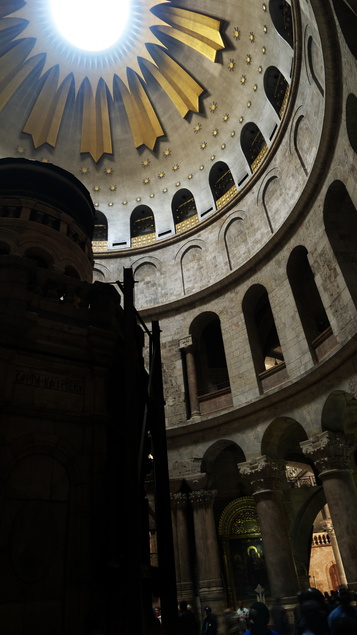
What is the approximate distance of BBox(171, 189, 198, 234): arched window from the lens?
797 inches

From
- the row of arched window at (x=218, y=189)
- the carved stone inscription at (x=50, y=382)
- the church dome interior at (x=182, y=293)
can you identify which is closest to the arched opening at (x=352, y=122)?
the church dome interior at (x=182, y=293)

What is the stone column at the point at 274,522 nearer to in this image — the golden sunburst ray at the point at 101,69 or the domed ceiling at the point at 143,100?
the domed ceiling at the point at 143,100

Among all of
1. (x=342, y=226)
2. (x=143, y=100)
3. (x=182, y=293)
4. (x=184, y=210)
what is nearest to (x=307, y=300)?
(x=342, y=226)

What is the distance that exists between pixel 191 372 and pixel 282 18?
13.5m

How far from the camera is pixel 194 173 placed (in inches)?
828

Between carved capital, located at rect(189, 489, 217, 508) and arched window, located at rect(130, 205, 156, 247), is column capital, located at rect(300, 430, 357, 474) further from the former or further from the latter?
arched window, located at rect(130, 205, 156, 247)

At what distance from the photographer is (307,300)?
49.0 feet

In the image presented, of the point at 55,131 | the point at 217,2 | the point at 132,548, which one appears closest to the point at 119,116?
the point at 55,131

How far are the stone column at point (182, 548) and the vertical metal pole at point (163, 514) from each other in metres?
8.95

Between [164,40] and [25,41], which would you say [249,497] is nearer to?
[164,40]

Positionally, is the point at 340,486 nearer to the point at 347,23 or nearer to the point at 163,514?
the point at 163,514

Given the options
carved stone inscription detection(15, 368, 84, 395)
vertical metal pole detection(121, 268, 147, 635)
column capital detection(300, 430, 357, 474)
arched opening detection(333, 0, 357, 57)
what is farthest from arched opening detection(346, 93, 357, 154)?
carved stone inscription detection(15, 368, 84, 395)

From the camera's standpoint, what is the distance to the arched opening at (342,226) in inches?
471

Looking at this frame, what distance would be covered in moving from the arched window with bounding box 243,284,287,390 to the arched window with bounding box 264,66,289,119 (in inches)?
284
